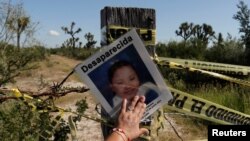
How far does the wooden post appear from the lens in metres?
2.70

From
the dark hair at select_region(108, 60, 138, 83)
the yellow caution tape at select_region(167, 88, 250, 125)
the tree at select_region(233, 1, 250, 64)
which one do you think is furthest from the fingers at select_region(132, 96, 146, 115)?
the tree at select_region(233, 1, 250, 64)

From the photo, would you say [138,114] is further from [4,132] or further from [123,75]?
[4,132]

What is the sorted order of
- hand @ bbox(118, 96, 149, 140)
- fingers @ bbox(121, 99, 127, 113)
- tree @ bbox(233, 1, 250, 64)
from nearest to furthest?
hand @ bbox(118, 96, 149, 140), fingers @ bbox(121, 99, 127, 113), tree @ bbox(233, 1, 250, 64)

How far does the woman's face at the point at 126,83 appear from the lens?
94.8 inches

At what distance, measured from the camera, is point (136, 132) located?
7.18ft

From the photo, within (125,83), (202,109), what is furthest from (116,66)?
(202,109)

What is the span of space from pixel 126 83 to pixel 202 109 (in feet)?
2.92

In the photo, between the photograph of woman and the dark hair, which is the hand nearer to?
the photograph of woman

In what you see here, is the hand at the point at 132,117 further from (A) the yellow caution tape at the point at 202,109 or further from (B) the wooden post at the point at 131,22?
(A) the yellow caution tape at the point at 202,109

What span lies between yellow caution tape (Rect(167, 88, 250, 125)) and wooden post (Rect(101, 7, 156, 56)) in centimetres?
40

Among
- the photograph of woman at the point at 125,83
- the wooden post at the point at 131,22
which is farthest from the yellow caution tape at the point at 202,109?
the photograph of woman at the point at 125,83

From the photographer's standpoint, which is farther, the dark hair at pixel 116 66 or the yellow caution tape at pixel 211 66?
the yellow caution tape at pixel 211 66

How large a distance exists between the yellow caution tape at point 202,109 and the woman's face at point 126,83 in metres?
0.57

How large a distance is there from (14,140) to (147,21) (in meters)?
1.86
